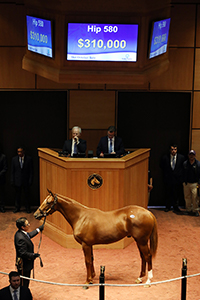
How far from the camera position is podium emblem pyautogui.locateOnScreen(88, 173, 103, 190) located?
7.81 meters

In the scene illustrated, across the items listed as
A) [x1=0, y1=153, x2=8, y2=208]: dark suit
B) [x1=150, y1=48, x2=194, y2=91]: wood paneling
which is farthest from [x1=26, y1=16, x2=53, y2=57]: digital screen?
[x1=150, y1=48, x2=194, y2=91]: wood paneling

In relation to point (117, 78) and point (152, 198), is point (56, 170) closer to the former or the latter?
point (117, 78)

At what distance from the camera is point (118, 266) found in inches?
286

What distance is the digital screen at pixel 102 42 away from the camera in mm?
8164

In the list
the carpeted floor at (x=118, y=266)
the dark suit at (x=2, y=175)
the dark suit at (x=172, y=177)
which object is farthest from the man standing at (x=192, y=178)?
the dark suit at (x=2, y=175)

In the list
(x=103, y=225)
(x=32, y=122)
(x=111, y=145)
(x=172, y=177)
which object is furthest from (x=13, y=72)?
(x=103, y=225)

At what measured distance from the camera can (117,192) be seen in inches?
309

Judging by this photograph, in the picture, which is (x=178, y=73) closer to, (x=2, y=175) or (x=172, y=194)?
(x=172, y=194)

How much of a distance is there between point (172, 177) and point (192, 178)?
0.50m

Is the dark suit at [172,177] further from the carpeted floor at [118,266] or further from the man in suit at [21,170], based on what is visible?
the man in suit at [21,170]

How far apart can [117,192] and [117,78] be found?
2.50 metres

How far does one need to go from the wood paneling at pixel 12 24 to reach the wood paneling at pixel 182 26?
3560 millimetres

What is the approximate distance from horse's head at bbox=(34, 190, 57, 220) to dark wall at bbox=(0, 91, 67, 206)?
3921mm

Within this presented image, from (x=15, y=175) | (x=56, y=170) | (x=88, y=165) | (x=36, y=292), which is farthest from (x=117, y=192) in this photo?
(x=15, y=175)
